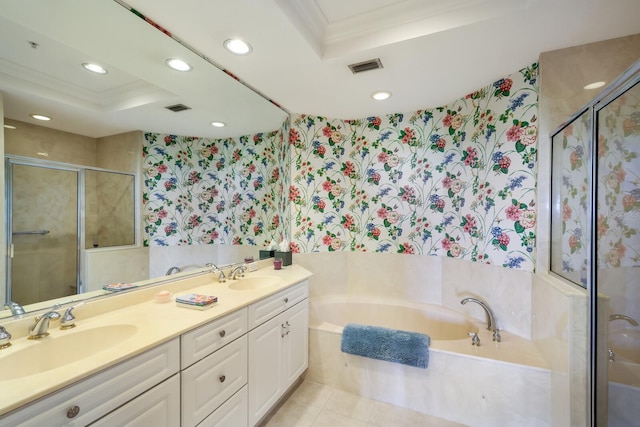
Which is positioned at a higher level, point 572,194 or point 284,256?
point 572,194

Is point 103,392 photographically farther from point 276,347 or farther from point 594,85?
point 594,85

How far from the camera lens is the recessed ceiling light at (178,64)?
1608 mm

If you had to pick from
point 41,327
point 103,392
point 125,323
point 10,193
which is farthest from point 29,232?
point 103,392

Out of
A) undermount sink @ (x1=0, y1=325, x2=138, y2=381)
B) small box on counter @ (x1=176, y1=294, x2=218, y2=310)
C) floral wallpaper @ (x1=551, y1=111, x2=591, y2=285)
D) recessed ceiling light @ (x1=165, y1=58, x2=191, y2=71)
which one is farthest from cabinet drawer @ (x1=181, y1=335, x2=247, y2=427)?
floral wallpaper @ (x1=551, y1=111, x2=591, y2=285)

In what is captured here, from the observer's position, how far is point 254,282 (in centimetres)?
207

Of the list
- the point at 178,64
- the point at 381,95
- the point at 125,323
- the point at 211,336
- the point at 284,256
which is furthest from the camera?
the point at 284,256

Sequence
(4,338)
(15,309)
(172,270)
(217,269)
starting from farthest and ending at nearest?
1. (217,269)
2. (172,270)
3. (15,309)
4. (4,338)

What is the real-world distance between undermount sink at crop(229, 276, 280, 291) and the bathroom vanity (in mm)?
12

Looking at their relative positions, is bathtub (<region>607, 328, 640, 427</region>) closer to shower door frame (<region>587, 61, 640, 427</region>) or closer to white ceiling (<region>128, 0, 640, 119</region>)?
shower door frame (<region>587, 61, 640, 427</region>)

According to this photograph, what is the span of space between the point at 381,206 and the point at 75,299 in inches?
92.9

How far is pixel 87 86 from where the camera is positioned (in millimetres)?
1373

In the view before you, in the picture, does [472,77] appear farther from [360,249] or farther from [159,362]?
[159,362]

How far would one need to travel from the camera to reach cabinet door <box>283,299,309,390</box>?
1.91 meters

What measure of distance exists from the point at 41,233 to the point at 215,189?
3.35ft
